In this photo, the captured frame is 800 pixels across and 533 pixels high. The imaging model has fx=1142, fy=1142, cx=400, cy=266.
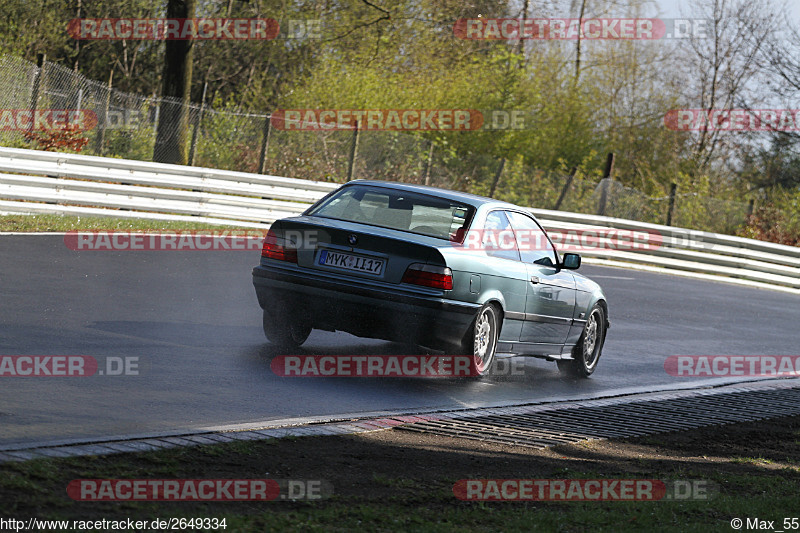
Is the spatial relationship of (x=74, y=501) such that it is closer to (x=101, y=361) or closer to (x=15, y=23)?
(x=101, y=361)

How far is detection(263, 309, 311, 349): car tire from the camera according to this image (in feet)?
32.2

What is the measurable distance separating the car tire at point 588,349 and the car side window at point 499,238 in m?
1.60

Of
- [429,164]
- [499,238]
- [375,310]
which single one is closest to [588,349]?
[499,238]

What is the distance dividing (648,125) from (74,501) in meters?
41.9

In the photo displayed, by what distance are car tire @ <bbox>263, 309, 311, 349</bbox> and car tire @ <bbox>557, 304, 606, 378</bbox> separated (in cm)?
276

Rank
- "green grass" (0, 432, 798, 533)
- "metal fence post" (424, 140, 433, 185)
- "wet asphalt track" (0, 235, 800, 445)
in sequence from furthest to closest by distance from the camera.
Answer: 1. "metal fence post" (424, 140, 433, 185)
2. "wet asphalt track" (0, 235, 800, 445)
3. "green grass" (0, 432, 798, 533)

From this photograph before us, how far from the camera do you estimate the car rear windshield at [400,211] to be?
31.5 feet

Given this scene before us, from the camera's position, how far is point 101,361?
859 cm

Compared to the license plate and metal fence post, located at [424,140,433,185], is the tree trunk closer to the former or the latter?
metal fence post, located at [424,140,433,185]

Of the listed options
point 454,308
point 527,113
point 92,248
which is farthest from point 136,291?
point 527,113

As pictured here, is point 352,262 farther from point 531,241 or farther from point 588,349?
point 588,349

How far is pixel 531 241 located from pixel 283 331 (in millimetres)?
2516

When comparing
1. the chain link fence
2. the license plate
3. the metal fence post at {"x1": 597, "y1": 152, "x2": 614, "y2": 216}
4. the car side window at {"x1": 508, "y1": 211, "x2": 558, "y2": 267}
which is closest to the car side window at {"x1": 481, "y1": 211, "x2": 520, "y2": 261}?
the car side window at {"x1": 508, "y1": 211, "x2": 558, "y2": 267}

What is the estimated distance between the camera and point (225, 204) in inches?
866
